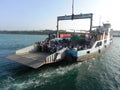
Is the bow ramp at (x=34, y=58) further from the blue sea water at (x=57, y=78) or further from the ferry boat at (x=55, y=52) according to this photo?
the blue sea water at (x=57, y=78)

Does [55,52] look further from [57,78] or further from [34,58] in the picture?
[57,78]

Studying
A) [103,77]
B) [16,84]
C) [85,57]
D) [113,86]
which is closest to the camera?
[16,84]

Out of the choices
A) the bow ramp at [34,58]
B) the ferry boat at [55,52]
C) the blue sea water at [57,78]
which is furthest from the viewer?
the ferry boat at [55,52]

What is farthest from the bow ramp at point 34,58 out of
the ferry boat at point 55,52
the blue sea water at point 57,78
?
the blue sea water at point 57,78

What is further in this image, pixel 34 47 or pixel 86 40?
pixel 86 40

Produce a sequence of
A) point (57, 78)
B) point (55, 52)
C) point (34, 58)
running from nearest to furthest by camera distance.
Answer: point (57, 78) → point (34, 58) → point (55, 52)

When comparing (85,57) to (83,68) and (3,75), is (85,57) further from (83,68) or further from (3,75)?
(3,75)

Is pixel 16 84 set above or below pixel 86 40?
below

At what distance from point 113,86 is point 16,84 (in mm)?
8733

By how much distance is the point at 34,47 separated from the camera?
21484 millimetres

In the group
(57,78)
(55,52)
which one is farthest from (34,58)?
(57,78)

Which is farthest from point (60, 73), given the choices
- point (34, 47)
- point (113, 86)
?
point (34, 47)

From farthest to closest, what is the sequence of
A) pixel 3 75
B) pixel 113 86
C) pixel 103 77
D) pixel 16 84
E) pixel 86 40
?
pixel 86 40 < pixel 103 77 < pixel 3 75 < pixel 113 86 < pixel 16 84


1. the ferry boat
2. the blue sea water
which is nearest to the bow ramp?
the ferry boat
